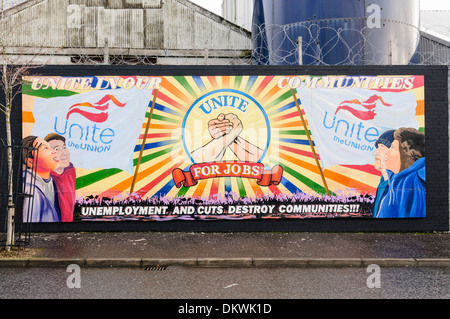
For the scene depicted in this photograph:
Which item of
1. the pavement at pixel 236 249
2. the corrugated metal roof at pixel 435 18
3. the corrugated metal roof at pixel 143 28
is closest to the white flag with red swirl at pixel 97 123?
the pavement at pixel 236 249

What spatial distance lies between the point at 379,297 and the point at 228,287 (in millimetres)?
2023

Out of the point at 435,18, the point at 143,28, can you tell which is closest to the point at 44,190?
the point at 143,28

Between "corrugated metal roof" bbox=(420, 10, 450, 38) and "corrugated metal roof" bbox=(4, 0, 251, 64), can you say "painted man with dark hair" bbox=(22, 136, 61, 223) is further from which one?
"corrugated metal roof" bbox=(420, 10, 450, 38)

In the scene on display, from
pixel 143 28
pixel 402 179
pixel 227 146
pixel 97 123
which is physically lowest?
pixel 402 179

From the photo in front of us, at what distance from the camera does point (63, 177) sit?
394 inches

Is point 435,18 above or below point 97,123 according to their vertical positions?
above

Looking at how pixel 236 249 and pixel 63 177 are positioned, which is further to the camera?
pixel 63 177

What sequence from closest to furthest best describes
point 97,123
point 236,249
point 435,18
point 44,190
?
point 236,249 → point 44,190 → point 97,123 → point 435,18

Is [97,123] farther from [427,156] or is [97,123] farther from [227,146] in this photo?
[427,156]

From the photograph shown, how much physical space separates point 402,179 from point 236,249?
4.46 metres

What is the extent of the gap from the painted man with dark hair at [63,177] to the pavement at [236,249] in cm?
71

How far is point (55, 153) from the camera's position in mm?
10000

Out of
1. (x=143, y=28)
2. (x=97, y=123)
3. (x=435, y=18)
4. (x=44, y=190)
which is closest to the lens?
(x=44, y=190)
